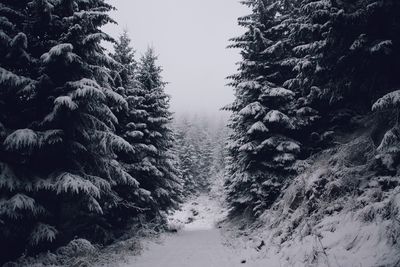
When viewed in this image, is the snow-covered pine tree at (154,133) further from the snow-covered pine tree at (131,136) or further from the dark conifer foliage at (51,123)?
the dark conifer foliage at (51,123)

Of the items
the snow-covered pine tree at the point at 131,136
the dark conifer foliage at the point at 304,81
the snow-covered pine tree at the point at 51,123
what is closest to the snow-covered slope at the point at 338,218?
the dark conifer foliage at the point at 304,81

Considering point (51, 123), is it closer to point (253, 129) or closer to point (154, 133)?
point (253, 129)

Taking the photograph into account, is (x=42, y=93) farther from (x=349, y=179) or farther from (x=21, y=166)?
(x=349, y=179)

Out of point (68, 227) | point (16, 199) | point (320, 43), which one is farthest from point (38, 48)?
point (320, 43)

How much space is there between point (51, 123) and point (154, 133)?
10653mm

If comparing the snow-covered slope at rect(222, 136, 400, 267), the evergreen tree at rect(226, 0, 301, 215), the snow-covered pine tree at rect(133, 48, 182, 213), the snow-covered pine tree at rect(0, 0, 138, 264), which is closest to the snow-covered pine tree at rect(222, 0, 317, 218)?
the evergreen tree at rect(226, 0, 301, 215)

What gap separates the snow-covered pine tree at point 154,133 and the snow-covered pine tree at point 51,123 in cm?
722

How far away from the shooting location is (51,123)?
9.24m

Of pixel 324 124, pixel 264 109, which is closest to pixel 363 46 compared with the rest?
pixel 324 124

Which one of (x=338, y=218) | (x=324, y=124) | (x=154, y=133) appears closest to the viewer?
(x=338, y=218)

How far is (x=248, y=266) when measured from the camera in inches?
362

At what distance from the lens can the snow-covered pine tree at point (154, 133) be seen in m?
18.7

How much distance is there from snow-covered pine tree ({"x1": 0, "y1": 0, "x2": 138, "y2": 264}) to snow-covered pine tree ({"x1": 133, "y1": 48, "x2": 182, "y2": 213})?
7225 mm

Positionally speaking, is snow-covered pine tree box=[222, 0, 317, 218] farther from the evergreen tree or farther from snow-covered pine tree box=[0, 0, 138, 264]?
snow-covered pine tree box=[0, 0, 138, 264]
